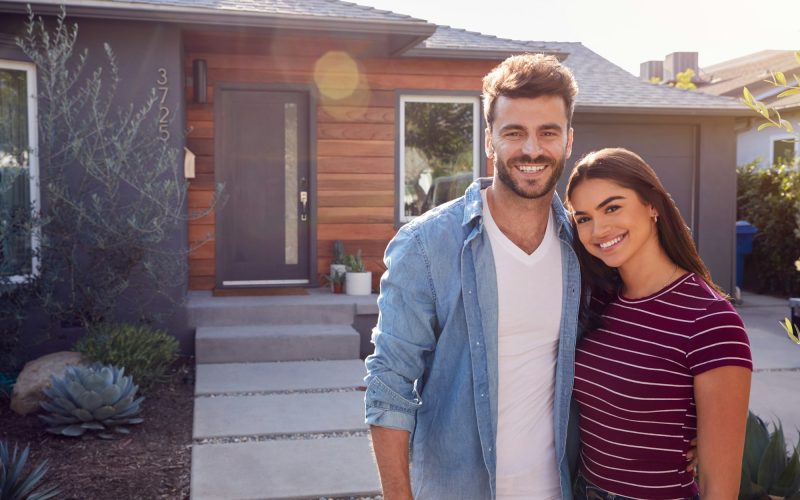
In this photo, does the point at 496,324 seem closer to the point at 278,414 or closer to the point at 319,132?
the point at 278,414

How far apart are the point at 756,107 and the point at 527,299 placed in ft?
2.50

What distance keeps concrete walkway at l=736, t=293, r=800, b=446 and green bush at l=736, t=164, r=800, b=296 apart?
1.25 metres

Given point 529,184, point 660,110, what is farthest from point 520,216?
point 660,110

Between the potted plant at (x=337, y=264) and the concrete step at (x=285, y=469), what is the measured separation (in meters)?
3.67

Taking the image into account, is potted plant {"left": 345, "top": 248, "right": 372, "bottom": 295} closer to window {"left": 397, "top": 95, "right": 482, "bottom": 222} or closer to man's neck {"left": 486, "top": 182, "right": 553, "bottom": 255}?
window {"left": 397, "top": 95, "right": 482, "bottom": 222}

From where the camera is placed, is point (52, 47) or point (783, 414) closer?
point (783, 414)

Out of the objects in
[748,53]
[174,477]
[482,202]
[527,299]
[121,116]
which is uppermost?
[748,53]

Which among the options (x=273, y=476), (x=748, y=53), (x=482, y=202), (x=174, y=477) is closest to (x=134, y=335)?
(x=174, y=477)

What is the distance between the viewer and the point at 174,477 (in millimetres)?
4453

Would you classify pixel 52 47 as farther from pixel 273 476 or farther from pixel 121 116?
pixel 273 476

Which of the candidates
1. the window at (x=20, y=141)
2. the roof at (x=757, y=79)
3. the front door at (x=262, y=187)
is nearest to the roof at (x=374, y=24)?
the window at (x=20, y=141)

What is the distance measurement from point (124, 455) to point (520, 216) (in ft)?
11.4

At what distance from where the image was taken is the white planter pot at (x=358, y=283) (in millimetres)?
8438

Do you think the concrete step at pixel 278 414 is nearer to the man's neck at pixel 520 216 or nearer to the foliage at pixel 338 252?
the foliage at pixel 338 252
